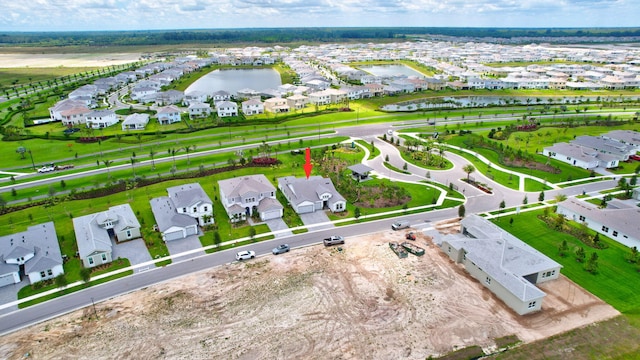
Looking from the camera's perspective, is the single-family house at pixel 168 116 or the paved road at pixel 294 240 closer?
the paved road at pixel 294 240

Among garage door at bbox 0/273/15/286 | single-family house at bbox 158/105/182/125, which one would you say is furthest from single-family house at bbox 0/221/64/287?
single-family house at bbox 158/105/182/125

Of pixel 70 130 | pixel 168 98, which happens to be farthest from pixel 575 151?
pixel 168 98

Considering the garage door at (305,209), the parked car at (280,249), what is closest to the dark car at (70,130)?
the garage door at (305,209)

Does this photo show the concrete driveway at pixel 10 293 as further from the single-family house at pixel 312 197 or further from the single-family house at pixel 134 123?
the single-family house at pixel 134 123

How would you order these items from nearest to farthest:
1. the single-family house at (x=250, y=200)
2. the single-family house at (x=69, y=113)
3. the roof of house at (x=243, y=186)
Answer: the single-family house at (x=250, y=200) → the roof of house at (x=243, y=186) → the single-family house at (x=69, y=113)

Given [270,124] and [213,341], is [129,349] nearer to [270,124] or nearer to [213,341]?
[213,341]

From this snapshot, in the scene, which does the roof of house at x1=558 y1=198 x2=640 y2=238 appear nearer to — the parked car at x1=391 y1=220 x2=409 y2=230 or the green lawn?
the green lawn

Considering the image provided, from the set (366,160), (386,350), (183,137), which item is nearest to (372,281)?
(386,350)

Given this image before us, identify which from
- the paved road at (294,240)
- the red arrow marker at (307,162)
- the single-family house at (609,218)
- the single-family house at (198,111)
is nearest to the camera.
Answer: the paved road at (294,240)
